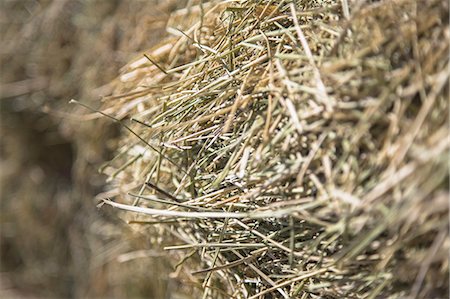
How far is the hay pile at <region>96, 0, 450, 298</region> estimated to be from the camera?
469mm

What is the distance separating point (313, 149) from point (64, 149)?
80 cm

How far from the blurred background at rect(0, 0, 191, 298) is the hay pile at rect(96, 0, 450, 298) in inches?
9.8

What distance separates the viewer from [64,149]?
1250 millimetres

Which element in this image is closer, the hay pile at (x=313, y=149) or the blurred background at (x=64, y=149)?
the hay pile at (x=313, y=149)

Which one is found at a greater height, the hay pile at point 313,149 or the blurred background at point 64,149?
the hay pile at point 313,149

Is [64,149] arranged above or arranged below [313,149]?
below

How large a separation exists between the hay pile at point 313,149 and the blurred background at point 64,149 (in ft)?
0.81

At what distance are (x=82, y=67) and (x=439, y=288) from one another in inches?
29.0

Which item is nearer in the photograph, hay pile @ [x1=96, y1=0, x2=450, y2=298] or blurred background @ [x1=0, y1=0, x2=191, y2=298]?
hay pile @ [x1=96, y1=0, x2=450, y2=298]

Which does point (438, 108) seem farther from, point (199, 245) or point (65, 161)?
point (65, 161)

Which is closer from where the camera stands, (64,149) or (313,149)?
(313,149)

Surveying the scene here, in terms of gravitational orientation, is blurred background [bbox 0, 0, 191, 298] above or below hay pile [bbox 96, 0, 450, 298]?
below

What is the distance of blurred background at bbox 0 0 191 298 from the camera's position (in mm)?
1023

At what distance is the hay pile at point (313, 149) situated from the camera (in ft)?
1.54
